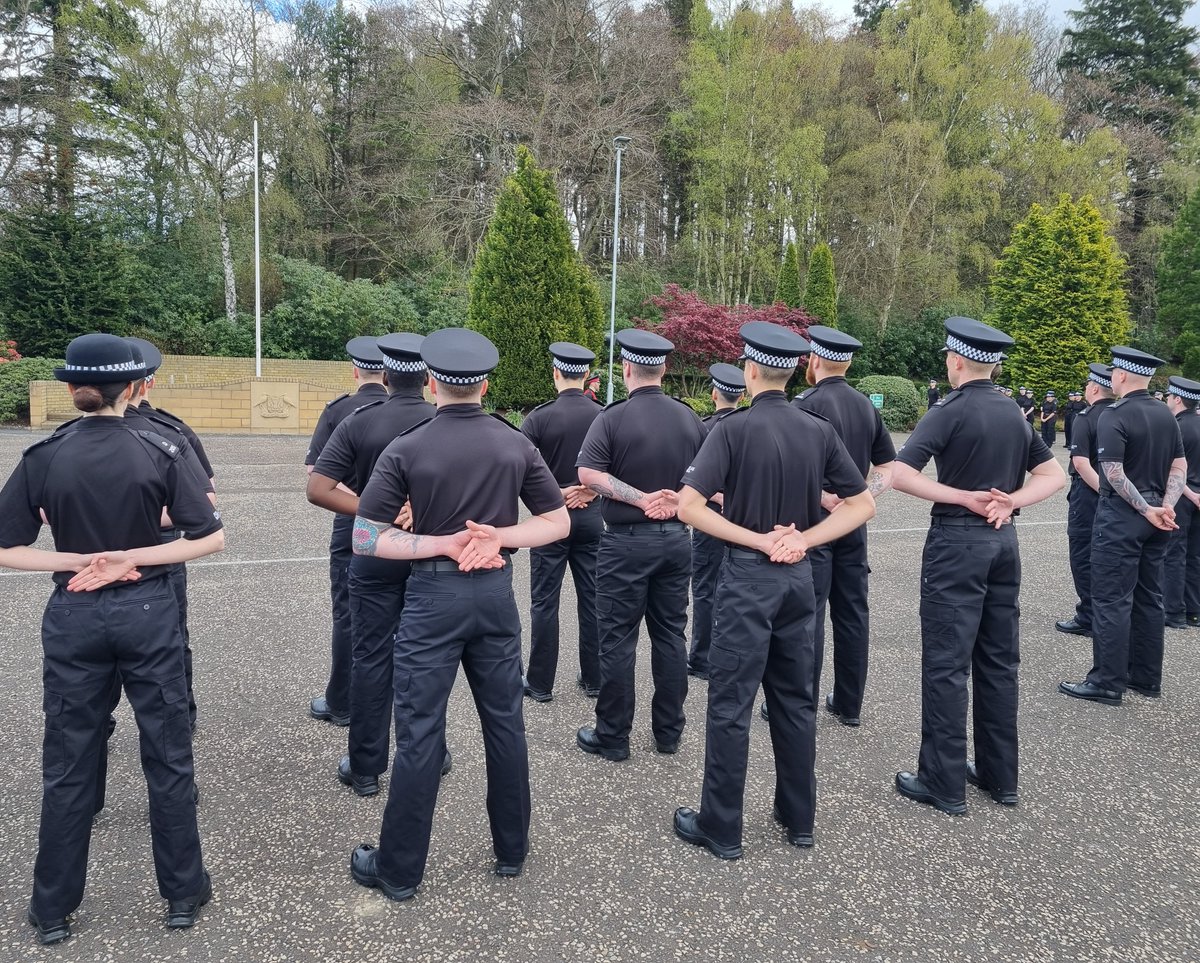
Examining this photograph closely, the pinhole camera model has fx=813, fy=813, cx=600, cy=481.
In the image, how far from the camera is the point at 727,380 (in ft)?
19.9

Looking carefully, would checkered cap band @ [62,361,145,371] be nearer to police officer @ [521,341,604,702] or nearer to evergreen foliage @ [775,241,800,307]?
police officer @ [521,341,604,702]

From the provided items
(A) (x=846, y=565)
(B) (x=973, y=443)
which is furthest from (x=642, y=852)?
(B) (x=973, y=443)

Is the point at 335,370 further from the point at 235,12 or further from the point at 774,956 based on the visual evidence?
the point at 774,956

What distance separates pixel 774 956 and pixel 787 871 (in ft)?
1.80

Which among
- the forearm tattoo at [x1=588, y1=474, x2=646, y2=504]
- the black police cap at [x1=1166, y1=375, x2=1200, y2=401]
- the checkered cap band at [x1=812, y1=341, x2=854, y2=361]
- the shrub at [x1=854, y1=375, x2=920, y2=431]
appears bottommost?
the shrub at [x1=854, y1=375, x2=920, y2=431]

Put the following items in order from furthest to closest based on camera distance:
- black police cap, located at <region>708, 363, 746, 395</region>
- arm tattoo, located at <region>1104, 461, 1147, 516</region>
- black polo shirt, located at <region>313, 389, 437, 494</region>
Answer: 1. black police cap, located at <region>708, 363, 746, 395</region>
2. arm tattoo, located at <region>1104, 461, 1147, 516</region>
3. black polo shirt, located at <region>313, 389, 437, 494</region>

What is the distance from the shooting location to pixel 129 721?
4.65m

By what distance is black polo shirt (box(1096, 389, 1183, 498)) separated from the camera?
5.37 metres

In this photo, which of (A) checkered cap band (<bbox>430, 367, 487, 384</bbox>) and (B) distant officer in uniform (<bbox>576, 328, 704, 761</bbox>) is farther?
(B) distant officer in uniform (<bbox>576, 328, 704, 761</bbox>)

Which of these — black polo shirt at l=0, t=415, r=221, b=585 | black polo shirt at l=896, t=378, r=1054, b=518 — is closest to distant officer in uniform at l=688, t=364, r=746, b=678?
black polo shirt at l=896, t=378, r=1054, b=518

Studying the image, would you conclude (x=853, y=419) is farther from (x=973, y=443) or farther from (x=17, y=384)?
(x=17, y=384)

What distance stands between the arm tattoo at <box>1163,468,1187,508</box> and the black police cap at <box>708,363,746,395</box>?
2.89 metres

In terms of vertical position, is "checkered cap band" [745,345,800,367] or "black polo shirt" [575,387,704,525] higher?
"checkered cap band" [745,345,800,367]

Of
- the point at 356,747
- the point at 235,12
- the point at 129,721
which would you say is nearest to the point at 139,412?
the point at 129,721
